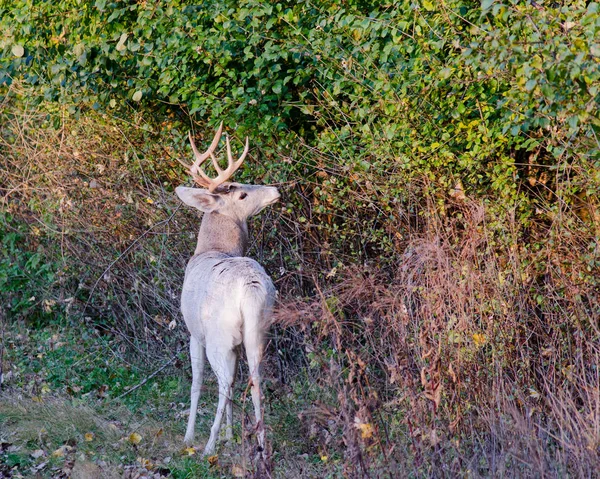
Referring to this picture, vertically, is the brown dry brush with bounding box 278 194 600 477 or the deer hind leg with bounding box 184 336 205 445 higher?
the brown dry brush with bounding box 278 194 600 477

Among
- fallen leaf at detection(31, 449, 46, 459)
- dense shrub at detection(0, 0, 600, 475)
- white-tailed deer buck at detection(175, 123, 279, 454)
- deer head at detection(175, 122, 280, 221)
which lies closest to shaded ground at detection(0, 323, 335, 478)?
fallen leaf at detection(31, 449, 46, 459)

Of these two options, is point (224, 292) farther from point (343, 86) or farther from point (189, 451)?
point (343, 86)

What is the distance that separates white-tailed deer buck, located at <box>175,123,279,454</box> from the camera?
6.31m

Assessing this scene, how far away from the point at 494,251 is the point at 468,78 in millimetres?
1327

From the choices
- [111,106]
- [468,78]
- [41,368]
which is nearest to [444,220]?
[468,78]

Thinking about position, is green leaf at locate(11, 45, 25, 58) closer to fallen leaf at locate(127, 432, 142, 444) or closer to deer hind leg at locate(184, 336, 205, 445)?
deer hind leg at locate(184, 336, 205, 445)

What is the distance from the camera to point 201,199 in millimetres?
7703

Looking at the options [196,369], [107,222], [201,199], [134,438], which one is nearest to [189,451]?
[134,438]

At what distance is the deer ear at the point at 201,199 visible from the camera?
7.67 meters

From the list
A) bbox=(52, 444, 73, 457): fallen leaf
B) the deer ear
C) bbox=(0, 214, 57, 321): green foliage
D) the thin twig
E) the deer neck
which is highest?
the deer ear

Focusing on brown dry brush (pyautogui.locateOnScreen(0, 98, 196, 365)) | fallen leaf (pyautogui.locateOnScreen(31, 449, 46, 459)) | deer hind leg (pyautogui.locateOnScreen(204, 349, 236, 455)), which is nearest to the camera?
fallen leaf (pyautogui.locateOnScreen(31, 449, 46, 459))

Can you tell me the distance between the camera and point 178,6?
7715mm

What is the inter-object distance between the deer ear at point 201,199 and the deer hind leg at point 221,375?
156 cm

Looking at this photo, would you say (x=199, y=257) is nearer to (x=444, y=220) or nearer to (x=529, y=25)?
(x=444, y=220)
